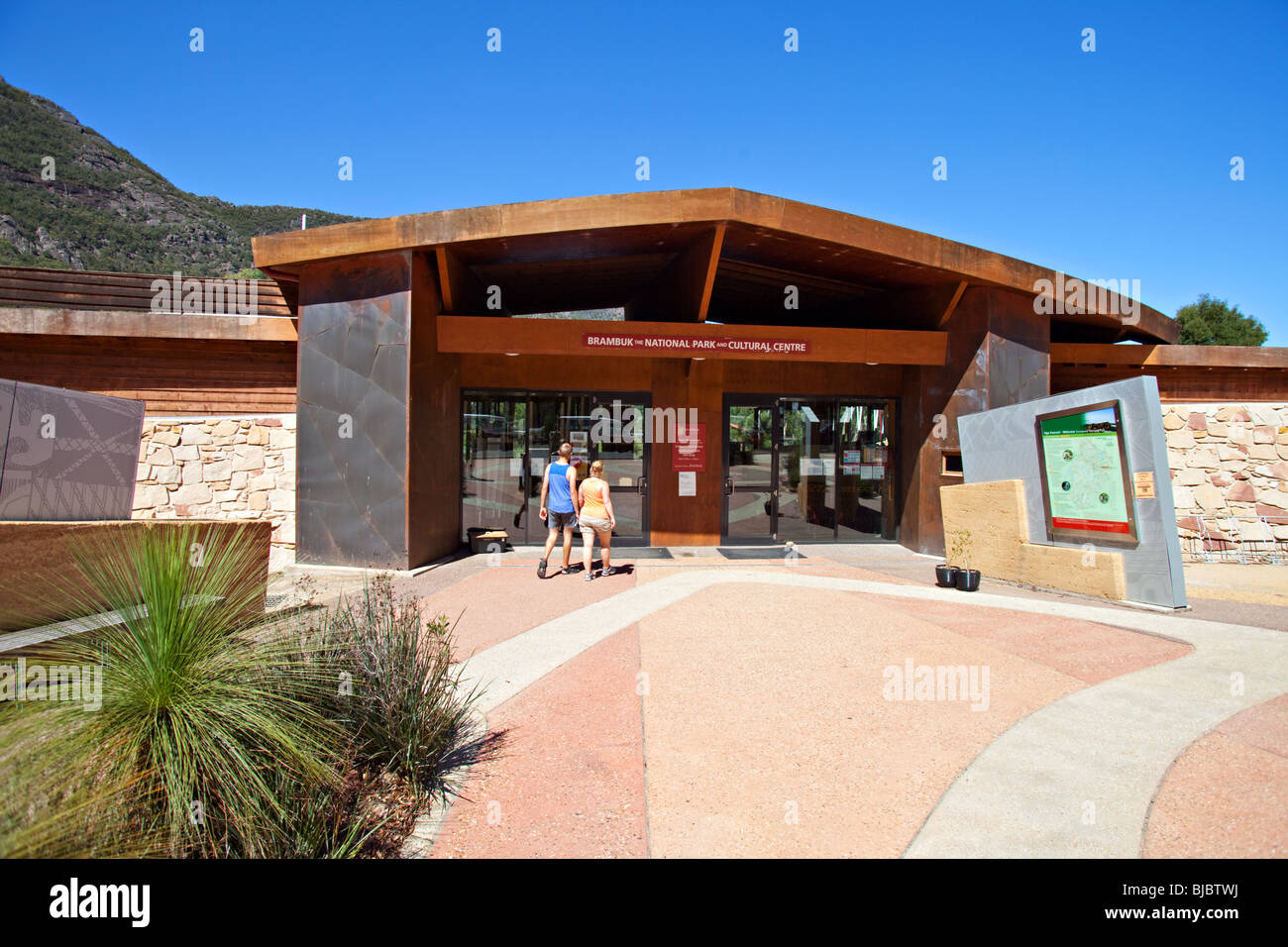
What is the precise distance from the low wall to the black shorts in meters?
5.63

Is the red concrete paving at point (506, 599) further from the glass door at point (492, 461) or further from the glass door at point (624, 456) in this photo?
the glass door at point (624, 456)

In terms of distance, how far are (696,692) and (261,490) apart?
999 centimetres

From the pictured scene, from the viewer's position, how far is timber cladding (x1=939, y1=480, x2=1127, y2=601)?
8.59 meters

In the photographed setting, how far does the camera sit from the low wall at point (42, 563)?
4082 mm

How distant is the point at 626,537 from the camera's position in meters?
13.1

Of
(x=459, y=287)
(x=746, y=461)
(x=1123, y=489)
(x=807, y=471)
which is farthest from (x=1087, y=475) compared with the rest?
(x=459, y=287)

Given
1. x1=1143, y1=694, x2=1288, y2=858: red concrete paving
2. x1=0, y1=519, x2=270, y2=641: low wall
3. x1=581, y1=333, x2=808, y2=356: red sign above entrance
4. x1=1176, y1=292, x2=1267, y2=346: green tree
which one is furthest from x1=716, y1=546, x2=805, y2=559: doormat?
x1=1176, y1=292, x2=1267, y2=346: green tree

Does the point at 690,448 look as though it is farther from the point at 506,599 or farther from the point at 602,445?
the point at 506,599

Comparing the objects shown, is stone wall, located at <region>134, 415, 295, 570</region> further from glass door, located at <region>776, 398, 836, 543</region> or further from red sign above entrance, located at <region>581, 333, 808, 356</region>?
glass door, located at <region>776, 398, 836, 543</region>

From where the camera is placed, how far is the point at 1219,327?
4306 cm

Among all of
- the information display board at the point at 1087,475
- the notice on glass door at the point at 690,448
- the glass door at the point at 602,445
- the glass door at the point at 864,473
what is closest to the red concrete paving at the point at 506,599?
the glass door at the point at 602,445

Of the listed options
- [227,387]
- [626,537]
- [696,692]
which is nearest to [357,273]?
[227,387]

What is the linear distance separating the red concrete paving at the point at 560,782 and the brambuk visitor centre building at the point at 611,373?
587 cm

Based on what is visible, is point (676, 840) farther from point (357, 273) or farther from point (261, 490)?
point (261, 490)
